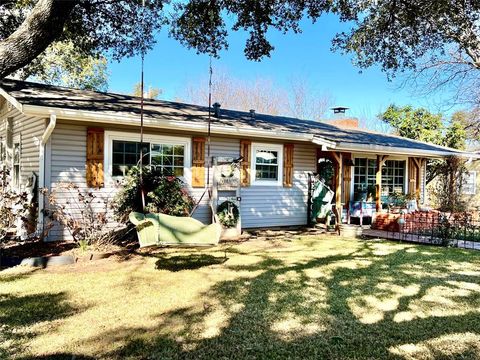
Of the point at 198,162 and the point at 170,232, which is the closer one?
the point at 170,232

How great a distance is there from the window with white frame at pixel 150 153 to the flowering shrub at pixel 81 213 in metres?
0.73

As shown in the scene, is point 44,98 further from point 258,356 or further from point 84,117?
point 258,356

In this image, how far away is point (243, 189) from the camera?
31.6 feet

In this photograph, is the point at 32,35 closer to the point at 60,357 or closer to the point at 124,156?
the point at 124,156

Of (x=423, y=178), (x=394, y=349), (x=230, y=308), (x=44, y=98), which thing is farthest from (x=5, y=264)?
(x=423, y=178)

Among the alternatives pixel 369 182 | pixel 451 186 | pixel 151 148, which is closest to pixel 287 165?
pixel 151 148

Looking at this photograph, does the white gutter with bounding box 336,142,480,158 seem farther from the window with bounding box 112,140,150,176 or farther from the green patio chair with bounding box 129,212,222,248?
the green patio chair with bounding box 129,212,222,248

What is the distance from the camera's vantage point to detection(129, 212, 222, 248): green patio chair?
508 cm

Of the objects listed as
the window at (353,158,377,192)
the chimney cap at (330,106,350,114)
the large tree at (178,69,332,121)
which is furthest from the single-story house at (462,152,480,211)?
the large tree at (178,69,332,121)

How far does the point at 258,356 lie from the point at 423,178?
13.1 metres

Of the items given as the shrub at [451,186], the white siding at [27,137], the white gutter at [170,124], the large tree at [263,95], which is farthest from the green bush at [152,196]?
the large tree at [263,95]

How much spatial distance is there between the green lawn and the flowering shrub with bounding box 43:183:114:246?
0.78 m

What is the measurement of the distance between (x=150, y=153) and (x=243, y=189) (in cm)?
254

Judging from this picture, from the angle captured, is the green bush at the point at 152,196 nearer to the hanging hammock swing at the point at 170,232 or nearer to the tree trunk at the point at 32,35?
the hanging hammock swing at the point at 170,232
